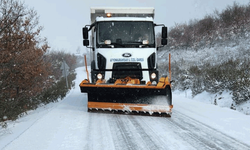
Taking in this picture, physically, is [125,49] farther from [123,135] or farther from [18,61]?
[18,61]

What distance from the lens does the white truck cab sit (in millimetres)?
6242

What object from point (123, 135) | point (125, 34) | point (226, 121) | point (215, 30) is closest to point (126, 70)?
point (125, 34)

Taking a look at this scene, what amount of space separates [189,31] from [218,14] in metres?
3.52

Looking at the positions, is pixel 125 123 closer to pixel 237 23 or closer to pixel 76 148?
pixel 76 148

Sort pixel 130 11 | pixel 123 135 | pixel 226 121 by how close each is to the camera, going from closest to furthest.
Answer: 1. pixel 123 135
2. pixel 226 121
3. pixel 130 11

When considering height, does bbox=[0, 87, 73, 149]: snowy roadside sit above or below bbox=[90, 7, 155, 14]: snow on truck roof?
below

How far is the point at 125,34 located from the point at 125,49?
564mm

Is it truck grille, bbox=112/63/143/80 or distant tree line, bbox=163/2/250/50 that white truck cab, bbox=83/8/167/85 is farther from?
distant tree line, bbox=163/2/250/50

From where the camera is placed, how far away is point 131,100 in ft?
18.6

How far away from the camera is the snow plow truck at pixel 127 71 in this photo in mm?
5516

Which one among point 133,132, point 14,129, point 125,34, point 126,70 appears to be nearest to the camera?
point 133,132

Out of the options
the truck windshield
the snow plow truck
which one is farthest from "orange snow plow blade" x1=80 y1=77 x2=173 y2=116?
the truck windshield

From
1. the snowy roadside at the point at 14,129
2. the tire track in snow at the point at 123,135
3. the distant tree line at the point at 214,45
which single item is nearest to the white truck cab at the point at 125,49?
the tire track in snow at the point at 123,135

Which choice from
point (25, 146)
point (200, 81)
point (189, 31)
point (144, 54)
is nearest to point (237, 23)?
point (189, 31)
